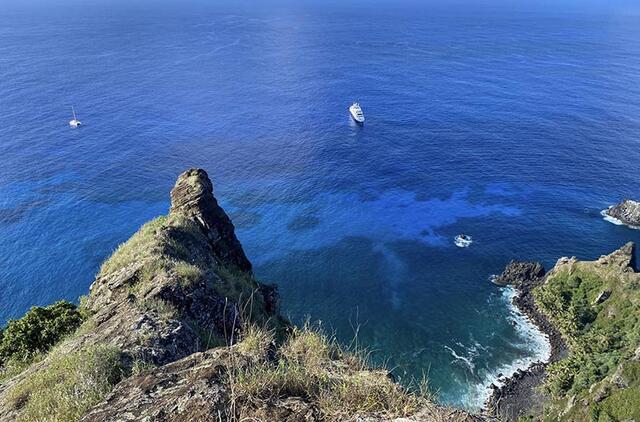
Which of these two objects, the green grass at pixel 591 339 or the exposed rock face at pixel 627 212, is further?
the exposed rock face at pixel 627 212

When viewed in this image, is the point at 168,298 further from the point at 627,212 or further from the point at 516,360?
the point at 627,212

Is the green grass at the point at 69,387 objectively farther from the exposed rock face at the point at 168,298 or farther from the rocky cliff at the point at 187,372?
the exposed rock face at the point at 168,298

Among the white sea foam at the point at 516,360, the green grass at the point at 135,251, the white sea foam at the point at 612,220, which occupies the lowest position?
the white sea foam at the point at 516,360

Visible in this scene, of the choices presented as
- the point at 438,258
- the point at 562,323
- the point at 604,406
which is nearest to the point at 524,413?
the point at 604,406

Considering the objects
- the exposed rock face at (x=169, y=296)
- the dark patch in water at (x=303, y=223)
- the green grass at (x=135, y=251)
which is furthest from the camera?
the dark patch in water at (x=303, y=223)

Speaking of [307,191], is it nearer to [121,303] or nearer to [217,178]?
[217,178]

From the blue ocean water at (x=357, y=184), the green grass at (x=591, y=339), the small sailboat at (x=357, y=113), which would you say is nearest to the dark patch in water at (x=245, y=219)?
the blue ocean water at (x=357, y=184)
